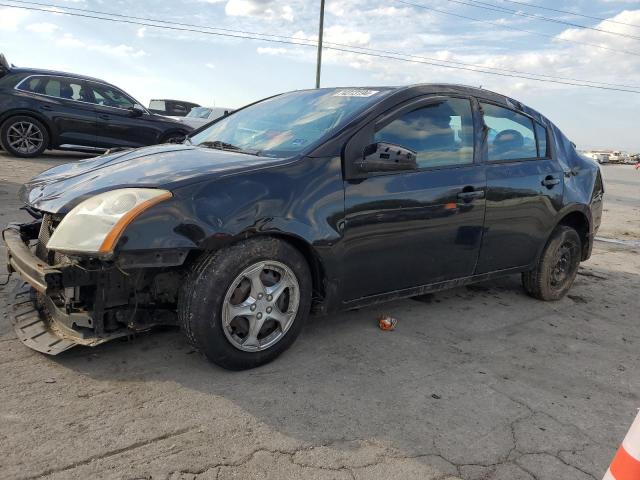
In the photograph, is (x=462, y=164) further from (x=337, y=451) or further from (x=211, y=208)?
(x=337, y=451)

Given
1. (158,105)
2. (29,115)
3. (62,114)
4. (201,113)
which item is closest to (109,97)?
(62,114)

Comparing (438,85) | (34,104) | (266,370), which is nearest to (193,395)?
(266,370)

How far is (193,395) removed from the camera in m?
2.69

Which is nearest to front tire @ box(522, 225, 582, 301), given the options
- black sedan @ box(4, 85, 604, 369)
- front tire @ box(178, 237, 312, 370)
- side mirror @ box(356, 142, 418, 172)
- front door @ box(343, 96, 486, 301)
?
black sedan @ box(4, 85, 604, 369)

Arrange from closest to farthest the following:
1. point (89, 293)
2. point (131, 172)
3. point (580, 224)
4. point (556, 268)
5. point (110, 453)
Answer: point (110, 453), point (89, 293), point (131, 172), point (556, 268), point (580, 224)

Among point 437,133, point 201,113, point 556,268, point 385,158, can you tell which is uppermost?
point 201,113

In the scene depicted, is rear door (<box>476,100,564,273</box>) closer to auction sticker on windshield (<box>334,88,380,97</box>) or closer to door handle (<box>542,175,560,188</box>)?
door handle (<box>542,175,560,188</box>)

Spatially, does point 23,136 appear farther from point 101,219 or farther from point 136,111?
point 101,219

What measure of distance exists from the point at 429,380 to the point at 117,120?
30.7ft

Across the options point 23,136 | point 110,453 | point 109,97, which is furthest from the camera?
point 109,97

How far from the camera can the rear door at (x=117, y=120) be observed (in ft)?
34.1

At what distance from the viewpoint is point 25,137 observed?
10000mm

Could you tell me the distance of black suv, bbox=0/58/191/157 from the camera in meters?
9.72

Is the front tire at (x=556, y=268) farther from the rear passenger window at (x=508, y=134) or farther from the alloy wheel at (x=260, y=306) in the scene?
the alloy wheel at (x=260, y=306)
